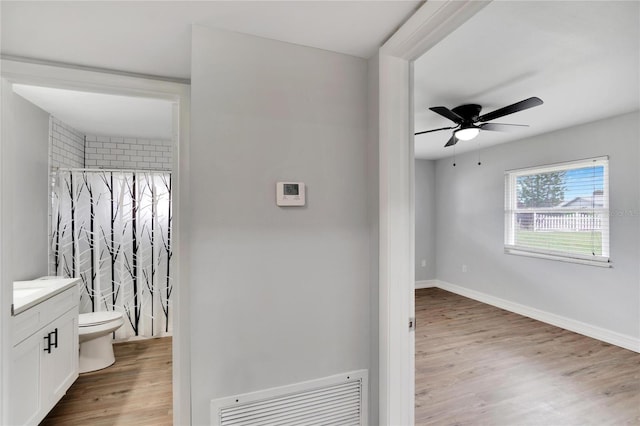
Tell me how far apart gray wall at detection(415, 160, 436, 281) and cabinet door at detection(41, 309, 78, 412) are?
4.96m

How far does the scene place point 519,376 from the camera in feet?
8.52

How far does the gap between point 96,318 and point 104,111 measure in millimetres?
1933

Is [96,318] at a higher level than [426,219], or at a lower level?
lower

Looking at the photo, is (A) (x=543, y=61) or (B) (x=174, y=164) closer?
(B) (x=174, y=164)

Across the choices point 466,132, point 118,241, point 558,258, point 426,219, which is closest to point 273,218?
point 466,132

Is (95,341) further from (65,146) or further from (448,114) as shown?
(448,114)

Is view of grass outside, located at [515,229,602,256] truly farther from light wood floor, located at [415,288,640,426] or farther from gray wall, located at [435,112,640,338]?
light wood floor, located at [415,288,640,426]

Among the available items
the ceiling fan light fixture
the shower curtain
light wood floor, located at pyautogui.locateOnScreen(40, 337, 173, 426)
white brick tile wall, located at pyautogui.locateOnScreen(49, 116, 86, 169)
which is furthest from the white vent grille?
white brick tile wall, located at pyautogui.locateOnScreen(49, 116, 86, 169)

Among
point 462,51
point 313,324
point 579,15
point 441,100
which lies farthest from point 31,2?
point 441,100

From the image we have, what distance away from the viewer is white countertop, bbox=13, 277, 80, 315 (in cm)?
177

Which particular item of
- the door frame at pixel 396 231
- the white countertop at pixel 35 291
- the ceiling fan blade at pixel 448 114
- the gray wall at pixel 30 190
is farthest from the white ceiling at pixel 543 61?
the gray wall at pixel 30 190

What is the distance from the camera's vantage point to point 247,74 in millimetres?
1365

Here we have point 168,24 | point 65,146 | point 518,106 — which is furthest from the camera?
point 65,146

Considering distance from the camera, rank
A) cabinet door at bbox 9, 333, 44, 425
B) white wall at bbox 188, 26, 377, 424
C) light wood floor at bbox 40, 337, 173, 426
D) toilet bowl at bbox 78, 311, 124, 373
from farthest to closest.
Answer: toilet bowl at bbox 78, 311, 124, 373 < light wood floor at bbox 40, 337, 173, 426 < cabinet door at bbox 9, 333, 44, 425 < white wall at bbox 188, 26, 377, 424
